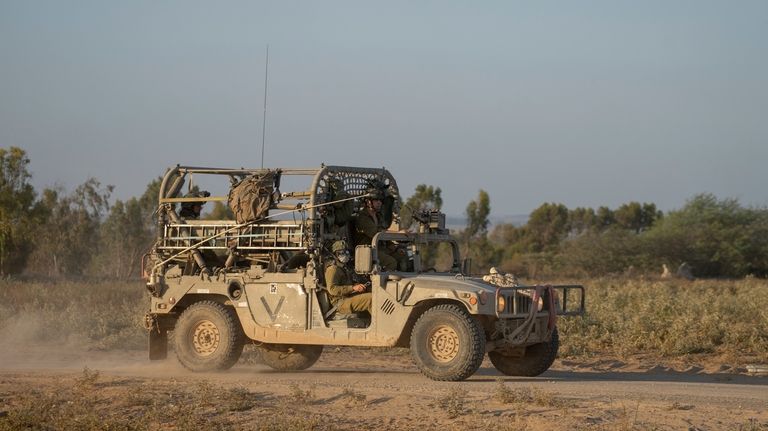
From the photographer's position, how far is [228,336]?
50.2 feet

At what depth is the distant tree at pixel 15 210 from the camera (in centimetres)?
4447

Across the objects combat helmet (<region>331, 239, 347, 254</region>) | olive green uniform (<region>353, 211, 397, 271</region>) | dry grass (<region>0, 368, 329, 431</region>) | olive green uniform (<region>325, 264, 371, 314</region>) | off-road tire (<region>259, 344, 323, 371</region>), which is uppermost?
olive green uniform (<region>353, 211, 397, 271</region>)

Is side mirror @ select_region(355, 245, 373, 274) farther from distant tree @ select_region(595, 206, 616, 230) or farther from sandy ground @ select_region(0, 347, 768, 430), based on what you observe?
distant tree @ select_region(595, 206, 616, 230)

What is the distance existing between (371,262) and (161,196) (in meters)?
3.77

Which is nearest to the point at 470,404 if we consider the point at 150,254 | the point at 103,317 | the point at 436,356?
the point at 436,356

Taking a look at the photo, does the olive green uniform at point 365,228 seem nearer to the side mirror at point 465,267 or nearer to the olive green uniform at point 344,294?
the olive green uniform at point 344,294

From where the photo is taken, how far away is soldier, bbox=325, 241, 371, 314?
1434cm

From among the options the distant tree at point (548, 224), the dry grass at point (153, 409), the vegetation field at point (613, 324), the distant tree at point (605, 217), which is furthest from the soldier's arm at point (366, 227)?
the distant tree at point (605, 217)

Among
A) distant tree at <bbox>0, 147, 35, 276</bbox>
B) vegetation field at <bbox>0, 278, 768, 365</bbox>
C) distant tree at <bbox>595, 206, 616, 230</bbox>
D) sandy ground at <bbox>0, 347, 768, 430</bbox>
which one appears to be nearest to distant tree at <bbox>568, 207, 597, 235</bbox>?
distant tree at <bbox>595, 206, 616, 230</bbox>

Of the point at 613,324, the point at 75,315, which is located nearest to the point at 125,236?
the point at 75,315

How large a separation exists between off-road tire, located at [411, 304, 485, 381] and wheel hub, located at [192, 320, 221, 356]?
316 cm

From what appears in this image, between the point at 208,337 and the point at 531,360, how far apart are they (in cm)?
446

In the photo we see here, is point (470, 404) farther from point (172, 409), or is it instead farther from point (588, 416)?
point (172, 409)

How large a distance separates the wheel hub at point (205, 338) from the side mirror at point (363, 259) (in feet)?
8.50
